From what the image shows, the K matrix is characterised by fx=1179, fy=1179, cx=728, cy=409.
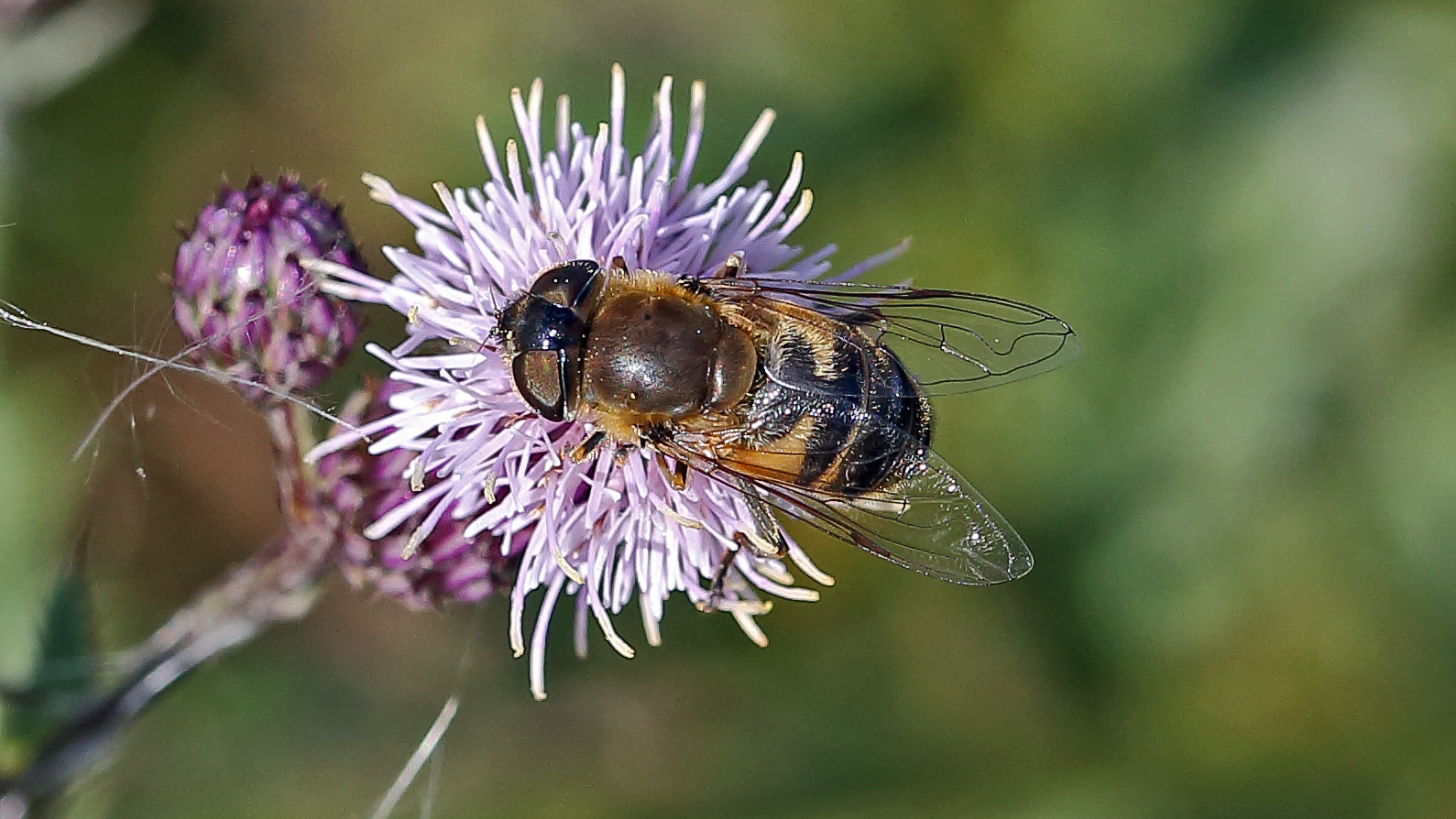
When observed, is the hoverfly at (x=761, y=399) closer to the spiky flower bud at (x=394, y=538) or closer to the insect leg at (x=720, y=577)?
the insect leg at (x=720, y=577)

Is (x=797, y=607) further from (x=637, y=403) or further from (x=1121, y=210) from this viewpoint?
A: (x=637, y=403)

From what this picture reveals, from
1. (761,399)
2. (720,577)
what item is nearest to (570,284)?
(761,399)

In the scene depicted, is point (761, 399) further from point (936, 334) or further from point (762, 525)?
point (936, 334)

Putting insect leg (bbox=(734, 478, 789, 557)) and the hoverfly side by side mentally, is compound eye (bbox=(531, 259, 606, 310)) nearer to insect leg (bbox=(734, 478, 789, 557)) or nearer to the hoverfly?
the hoverfly

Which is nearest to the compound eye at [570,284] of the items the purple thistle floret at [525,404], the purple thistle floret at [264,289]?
the purple thistle floret at [525,404]

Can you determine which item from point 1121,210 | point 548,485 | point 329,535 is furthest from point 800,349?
point 1121,210

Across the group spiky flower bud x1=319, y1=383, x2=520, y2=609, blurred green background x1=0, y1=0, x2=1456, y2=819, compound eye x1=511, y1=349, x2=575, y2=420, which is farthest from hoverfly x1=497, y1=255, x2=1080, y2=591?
blurred green background x1=0, y1=0, x2=1456, y2=819

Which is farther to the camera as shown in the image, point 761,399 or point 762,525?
point 762,525
